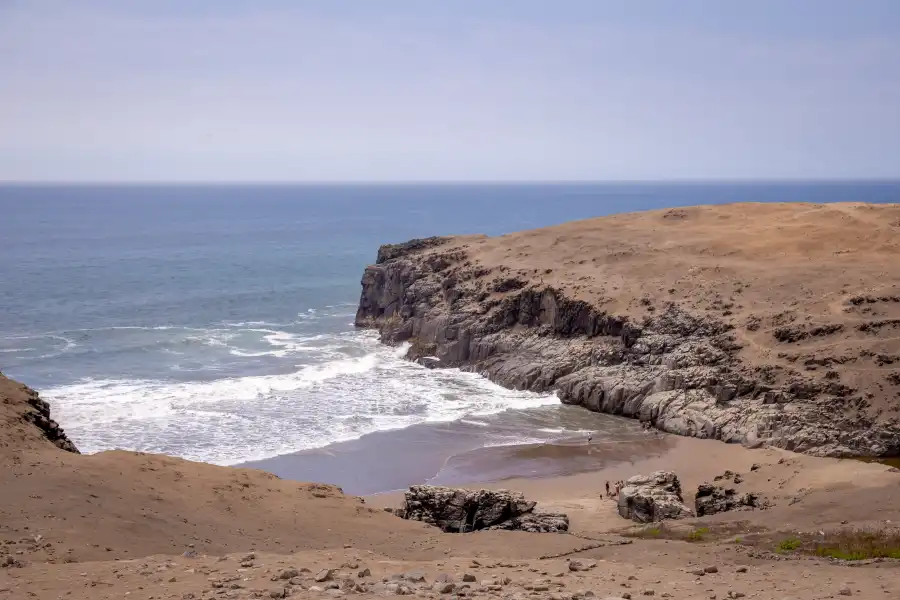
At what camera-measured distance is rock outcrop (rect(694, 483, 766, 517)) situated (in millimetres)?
23688

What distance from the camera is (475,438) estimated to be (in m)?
35.6

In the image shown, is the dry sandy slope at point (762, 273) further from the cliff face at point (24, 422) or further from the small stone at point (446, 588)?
the cliff face at point (24, 422)

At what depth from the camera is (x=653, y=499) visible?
2400 cm

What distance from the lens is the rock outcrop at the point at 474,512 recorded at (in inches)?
866

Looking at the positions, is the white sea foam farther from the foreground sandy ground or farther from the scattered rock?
the scattered rock

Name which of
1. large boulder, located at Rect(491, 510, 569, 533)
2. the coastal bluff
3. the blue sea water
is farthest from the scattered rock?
the coastal bluff

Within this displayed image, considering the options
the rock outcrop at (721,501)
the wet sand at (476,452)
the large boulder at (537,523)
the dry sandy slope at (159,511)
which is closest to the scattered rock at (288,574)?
the dry sandy slope at (159,511)

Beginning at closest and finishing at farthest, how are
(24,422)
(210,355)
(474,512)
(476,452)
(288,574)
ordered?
(288,574) < (24,422) < (474,512) < (476,452) < (210,355)

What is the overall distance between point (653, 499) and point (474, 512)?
17.9 feet

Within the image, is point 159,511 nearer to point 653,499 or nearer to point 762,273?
point 653,499

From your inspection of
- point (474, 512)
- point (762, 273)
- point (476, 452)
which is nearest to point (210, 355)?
point (476, 452)

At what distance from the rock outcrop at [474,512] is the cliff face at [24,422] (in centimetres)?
939

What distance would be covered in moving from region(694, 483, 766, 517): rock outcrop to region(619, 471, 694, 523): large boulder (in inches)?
16.5

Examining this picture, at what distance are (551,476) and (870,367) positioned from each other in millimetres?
14410
